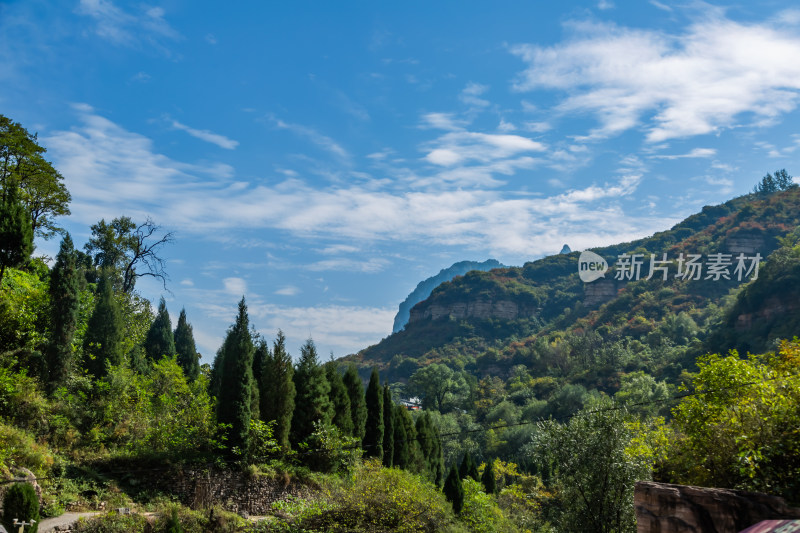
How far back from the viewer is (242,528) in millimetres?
12539

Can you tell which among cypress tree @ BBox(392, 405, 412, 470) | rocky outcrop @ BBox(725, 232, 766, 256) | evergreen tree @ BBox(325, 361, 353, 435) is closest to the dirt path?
evergreen tree @ BBox(325, 361, 353, 435)

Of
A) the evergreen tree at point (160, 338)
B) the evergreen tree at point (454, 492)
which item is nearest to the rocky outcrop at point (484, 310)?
the evergreen tree at point (160, 338)

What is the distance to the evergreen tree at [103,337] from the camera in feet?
60.8

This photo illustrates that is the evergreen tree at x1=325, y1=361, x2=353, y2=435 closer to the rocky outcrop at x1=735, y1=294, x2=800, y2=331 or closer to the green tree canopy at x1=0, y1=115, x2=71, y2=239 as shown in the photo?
the green tree canopy at x1=0, y1=115, x2=71, y2=239

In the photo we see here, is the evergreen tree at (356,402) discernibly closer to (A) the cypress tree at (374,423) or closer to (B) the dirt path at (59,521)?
(A) the cypress tree at (374,423)

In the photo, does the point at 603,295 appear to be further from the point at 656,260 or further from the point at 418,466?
the point at 418,466

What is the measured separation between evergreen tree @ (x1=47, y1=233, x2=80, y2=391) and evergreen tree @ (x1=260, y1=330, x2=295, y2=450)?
5.58 metres

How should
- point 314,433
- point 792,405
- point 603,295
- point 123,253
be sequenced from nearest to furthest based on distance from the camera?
point 792,405, point 314,433, point 123,253, point 603,295

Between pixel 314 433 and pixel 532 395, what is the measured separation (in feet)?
128

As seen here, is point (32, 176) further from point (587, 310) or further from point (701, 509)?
point (587, 310)

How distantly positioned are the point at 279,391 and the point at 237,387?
1.92m

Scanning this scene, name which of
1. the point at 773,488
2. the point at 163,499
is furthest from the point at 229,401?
the point at 773,488

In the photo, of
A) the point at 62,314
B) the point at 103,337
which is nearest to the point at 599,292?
the point at 103,337

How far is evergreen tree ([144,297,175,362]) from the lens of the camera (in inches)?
1075
